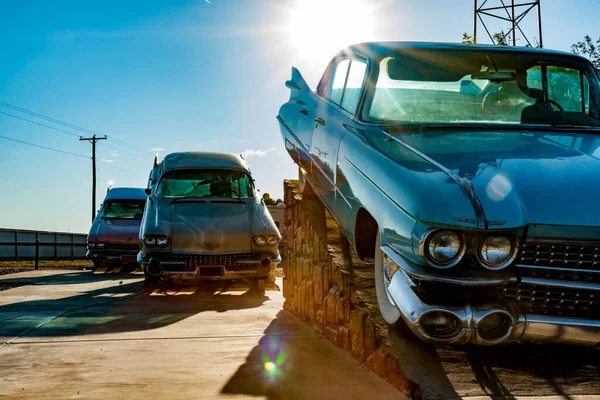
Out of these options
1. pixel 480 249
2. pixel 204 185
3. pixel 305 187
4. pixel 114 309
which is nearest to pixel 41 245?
pixel 204 185

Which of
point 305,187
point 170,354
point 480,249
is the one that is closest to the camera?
point 480,249

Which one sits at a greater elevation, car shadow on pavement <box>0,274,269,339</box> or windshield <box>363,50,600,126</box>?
windshield <box>363,50,600,126</box>

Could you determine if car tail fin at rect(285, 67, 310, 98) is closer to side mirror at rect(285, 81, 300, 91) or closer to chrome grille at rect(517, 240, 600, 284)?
side mirror at rect(285, 81, 300, 91)

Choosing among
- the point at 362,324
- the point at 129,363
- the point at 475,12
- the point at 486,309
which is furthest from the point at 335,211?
the point at 475,12

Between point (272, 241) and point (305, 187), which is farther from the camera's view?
point (272, 241)

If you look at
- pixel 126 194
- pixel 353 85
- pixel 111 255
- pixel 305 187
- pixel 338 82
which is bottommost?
pixel 111 255

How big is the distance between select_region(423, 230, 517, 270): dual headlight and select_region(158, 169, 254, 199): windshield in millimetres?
8194

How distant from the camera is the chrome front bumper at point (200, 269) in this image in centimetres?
1058

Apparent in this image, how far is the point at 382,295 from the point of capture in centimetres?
472

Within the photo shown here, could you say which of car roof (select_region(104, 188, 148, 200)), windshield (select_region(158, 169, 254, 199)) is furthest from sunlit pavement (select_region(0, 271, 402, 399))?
car roof (select_region(104, 188, 148, 200))

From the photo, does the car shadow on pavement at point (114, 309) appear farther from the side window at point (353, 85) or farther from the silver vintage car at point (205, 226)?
the side window at point (353, 85)

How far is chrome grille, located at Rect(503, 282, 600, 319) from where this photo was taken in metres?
3.71

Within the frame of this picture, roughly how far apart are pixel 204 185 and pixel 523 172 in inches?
326

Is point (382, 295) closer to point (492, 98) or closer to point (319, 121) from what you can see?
point (492, 98)
